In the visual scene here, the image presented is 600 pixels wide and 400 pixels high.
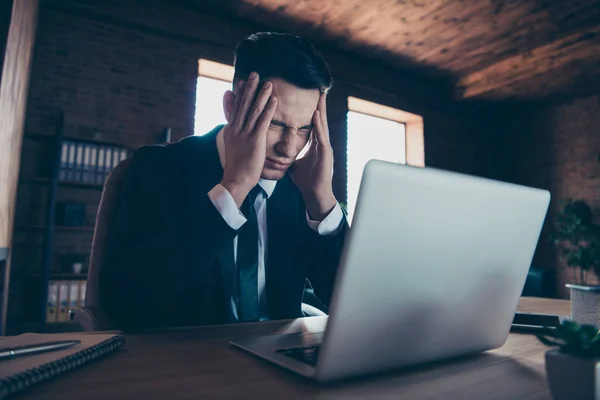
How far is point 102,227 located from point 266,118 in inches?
22.2

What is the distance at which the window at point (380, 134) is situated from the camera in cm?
518

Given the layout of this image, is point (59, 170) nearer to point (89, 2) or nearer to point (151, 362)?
point (89, 2)

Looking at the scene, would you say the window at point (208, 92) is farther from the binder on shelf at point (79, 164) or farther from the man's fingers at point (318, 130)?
the man's fingers at point (318, 130)

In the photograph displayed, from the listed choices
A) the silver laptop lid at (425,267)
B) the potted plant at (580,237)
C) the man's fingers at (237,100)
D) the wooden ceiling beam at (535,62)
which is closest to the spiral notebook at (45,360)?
the silver laptop lid at (425,267)

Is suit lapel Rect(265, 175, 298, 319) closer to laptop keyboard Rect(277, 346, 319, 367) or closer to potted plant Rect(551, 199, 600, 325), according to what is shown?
laptop keyboard Rect(277, 346, 319, 367)

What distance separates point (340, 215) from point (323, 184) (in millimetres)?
107

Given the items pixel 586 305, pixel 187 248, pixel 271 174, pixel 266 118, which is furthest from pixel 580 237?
pixel 187 248

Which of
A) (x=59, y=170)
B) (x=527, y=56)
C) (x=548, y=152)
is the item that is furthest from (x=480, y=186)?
(x=548, y=152)

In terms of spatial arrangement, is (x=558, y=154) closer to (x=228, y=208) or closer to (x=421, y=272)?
(x=228, y=208)

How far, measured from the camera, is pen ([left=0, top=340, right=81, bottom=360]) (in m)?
0.56

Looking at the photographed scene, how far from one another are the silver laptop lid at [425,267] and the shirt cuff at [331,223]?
58cm

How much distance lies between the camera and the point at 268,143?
4.04 feet

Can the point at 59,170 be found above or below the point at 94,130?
below

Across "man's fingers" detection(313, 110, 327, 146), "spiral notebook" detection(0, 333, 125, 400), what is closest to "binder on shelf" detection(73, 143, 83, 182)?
"man's fingers" detection(313, 110, 327, 146)
